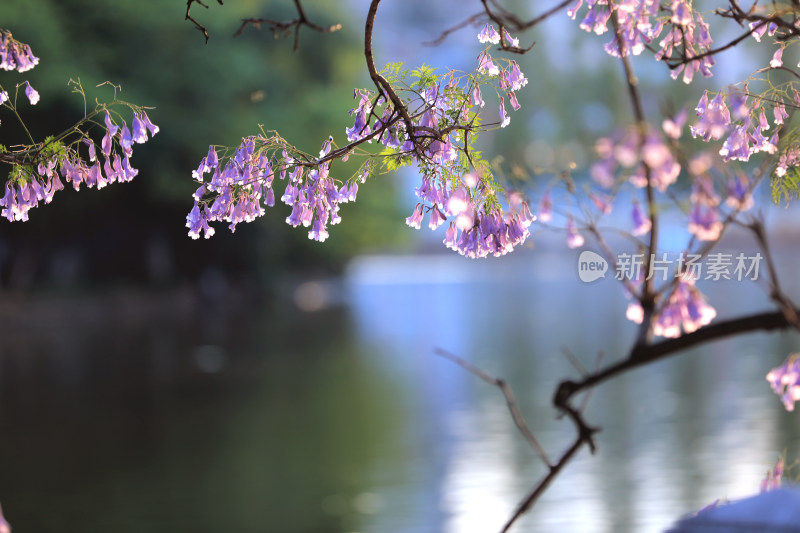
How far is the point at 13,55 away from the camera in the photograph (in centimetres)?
206

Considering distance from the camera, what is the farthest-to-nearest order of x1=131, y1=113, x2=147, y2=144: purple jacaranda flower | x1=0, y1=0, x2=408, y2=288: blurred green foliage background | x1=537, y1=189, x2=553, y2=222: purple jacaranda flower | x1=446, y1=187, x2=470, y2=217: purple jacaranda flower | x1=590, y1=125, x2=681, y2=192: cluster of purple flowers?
x1=0, y1=0, x2=408, y2=288: blurred green foliage background → x1=131, y1=113, x2=147, y2=144: purple jacaranda flower → x1=537, y1=189, x2=553, y2=222: purple jacaranda flower → x1=446, y1=187, x2=470, y2=217: purple jacaranda flower → x1=590, y1=125, x2=681, y2=192: cluster of purple flowers

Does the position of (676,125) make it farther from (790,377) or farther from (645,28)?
(790,377)

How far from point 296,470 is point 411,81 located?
3.48m

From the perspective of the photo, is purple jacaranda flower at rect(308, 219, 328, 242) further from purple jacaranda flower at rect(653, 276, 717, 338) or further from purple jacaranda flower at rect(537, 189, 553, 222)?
purple jacaranda flower at rect(653, 276, 717, 338)

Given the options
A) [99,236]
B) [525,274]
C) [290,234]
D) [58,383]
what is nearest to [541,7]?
[525,274]

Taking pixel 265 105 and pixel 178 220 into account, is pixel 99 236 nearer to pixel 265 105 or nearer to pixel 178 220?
pixel 178 220

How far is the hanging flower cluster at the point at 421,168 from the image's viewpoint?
5.58ft

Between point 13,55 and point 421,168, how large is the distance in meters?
0.90

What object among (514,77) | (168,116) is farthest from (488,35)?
(168,116)

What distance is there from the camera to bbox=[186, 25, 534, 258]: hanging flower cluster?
1.70 metres

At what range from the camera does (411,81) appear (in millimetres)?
1901

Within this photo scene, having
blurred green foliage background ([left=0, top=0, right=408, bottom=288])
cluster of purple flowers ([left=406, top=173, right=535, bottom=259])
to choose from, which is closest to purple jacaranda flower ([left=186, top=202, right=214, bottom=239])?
cluster of purple flowers ([left=406, top=173, right=535, bottom=259])

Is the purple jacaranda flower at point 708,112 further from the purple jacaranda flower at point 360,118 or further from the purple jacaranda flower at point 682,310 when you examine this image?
the purple jacaranda flower at point 360,118

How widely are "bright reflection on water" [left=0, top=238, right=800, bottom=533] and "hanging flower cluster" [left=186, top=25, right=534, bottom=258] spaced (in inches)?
94.2
